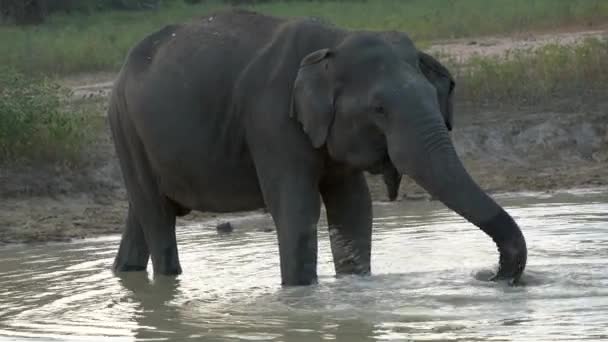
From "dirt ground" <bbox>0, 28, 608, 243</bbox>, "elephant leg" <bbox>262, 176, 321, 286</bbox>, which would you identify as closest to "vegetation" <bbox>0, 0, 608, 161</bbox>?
"dirt ground" <bbox>0, 28, 608, 243</bbox>

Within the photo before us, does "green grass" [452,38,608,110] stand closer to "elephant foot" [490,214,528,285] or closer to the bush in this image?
the bush

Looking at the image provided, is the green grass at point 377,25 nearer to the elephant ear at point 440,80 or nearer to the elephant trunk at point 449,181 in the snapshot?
the elephant ear at point 440,80

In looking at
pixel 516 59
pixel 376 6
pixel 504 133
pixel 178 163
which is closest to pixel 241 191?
pixel 178 163

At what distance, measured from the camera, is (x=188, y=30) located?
10.0 m

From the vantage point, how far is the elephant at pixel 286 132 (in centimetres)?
855

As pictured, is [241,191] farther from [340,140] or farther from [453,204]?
[453,204]

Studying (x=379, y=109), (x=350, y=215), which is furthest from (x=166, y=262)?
(x=379, y=109)

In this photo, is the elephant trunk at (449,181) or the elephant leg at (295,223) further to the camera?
the elephant leg at (295,223)

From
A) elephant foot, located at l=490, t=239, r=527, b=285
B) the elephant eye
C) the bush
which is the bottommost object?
elephant foot, located at l=490, t=239, r=527, b=285

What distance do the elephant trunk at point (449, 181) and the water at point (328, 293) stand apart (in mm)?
397

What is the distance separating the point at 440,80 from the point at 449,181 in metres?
0.83

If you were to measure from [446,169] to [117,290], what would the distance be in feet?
8.94

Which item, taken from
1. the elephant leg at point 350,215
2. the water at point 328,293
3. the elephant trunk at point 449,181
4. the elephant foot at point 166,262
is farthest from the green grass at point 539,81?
the elephant trunk at point 449,181

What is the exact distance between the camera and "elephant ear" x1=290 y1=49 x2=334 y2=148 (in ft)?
29.0
